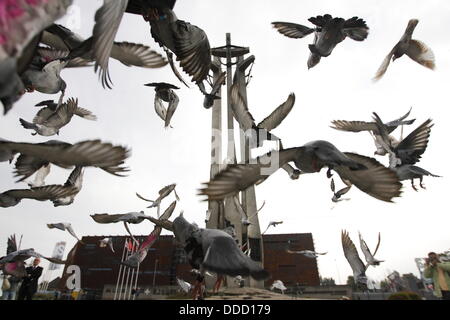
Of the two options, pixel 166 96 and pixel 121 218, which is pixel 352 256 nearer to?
pixel 121 218

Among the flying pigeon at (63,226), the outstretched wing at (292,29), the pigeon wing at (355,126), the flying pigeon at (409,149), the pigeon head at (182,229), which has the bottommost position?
the pigeon head at (182,229)

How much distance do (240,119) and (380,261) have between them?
5818 millimetres

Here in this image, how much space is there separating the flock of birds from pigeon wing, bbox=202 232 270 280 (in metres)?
0.01

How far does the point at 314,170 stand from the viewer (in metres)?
3.04

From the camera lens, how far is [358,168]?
113 inches

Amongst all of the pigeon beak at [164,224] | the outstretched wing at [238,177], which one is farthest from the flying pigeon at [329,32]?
the pigeon beak at [164,224]

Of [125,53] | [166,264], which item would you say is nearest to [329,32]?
[125,53]

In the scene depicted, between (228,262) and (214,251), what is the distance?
25 centimetres

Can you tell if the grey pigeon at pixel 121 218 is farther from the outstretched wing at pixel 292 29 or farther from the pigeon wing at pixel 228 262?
the outstretched wing at pixel 292 29

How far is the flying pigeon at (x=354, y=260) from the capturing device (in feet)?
24.0

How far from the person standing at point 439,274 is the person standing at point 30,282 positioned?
339 inches

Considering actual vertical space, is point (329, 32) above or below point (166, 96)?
above

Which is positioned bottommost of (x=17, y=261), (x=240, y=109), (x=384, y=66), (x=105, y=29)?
(x=17, y=261)

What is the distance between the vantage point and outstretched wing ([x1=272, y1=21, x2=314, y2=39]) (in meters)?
6.42
